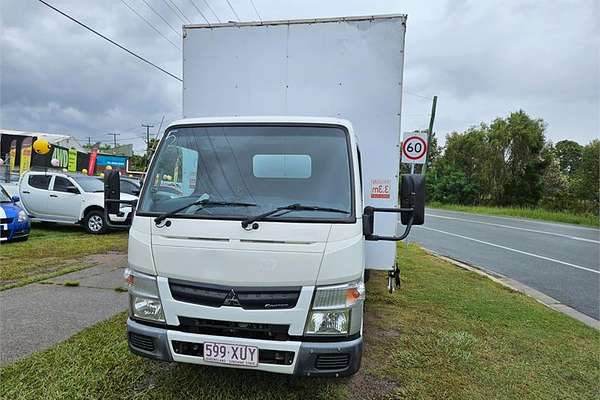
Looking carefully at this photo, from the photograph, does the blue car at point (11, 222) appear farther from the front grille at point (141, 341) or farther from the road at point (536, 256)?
the road at point (536, 256)

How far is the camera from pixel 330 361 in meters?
2.66

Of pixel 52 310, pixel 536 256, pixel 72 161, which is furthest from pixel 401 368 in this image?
pixel 72 161

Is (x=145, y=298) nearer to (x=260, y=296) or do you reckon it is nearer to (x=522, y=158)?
(x=260, y=296)

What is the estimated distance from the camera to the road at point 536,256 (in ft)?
24.5

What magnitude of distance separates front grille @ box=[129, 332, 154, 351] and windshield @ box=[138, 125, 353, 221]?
0.89 meters

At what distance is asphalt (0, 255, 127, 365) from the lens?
3.99 meters

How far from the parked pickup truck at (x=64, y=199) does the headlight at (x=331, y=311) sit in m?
9.98

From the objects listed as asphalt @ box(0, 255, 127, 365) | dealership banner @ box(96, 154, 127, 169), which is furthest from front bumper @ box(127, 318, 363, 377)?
dealership banner @ box(96, 154, 127, 169)

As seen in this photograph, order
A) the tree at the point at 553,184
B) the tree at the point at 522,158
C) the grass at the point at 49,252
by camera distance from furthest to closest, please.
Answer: the tree at the point at 522,158 → the tree at the point at 553,184 → the grass at the point at 49,252

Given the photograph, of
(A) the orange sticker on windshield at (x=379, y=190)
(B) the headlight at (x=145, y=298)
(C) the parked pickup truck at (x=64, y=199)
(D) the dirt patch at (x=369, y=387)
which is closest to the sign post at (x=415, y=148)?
(A) the orange sticker on windshield at (x=379, y=190)

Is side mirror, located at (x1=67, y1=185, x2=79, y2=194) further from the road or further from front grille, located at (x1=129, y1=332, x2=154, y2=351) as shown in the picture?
the road

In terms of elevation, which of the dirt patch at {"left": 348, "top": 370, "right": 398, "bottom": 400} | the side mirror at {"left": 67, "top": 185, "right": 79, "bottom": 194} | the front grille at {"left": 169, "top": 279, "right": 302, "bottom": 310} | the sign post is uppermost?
the sign post

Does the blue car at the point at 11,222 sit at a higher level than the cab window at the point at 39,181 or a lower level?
lower

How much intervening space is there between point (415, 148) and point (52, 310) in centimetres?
745
